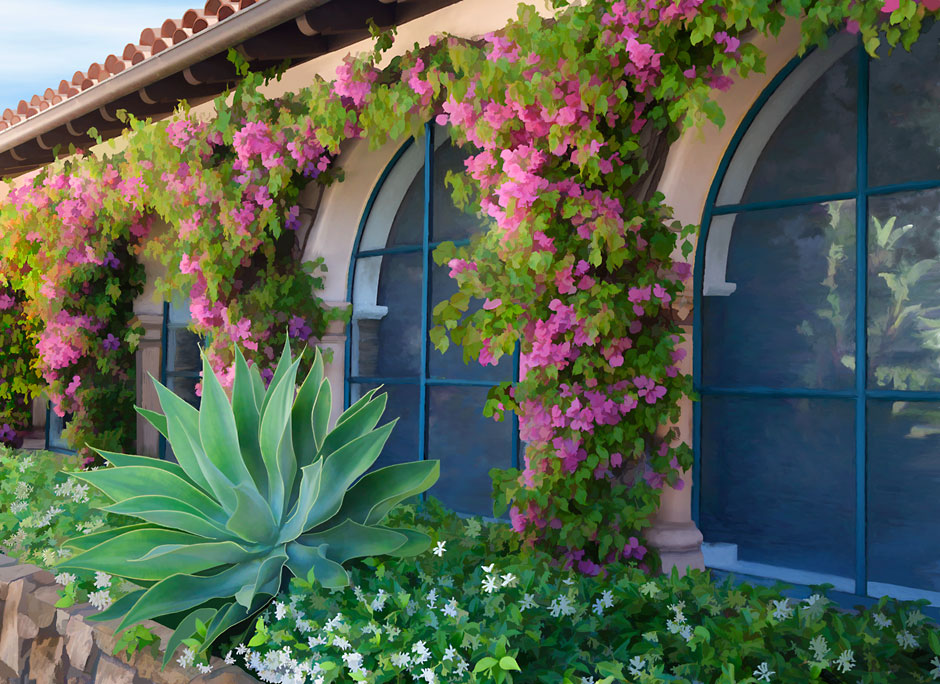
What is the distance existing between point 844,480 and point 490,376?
2.94 meters

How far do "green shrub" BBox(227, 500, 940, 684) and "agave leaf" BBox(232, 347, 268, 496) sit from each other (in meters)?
0.49

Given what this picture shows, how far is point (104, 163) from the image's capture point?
6.76 metres

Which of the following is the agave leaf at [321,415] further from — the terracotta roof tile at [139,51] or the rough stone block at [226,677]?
the terracotta roof tile at [139,51]

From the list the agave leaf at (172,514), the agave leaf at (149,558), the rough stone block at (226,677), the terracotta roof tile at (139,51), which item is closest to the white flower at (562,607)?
the rough stone block at (226,677)

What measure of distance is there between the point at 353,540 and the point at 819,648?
1555mm

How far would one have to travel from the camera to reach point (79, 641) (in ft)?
9.76

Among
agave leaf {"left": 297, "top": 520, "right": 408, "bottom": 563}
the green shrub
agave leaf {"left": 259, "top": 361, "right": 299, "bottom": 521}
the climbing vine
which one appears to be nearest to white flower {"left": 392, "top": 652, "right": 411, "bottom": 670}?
the green shrub

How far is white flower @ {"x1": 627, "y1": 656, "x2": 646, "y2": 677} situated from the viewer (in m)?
2.21

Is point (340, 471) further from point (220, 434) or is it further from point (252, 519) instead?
point (220, 434)

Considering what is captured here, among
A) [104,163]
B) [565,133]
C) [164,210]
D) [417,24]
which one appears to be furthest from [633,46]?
[104,163]

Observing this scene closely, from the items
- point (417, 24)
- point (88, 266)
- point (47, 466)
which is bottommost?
point (47, 466)

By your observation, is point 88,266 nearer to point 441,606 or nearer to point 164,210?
point 164,210

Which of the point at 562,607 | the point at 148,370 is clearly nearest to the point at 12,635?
the point at 562,607

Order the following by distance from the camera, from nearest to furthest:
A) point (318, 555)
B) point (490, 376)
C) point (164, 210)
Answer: point (318, 555)
point (164, 210)
point (490, 376)
